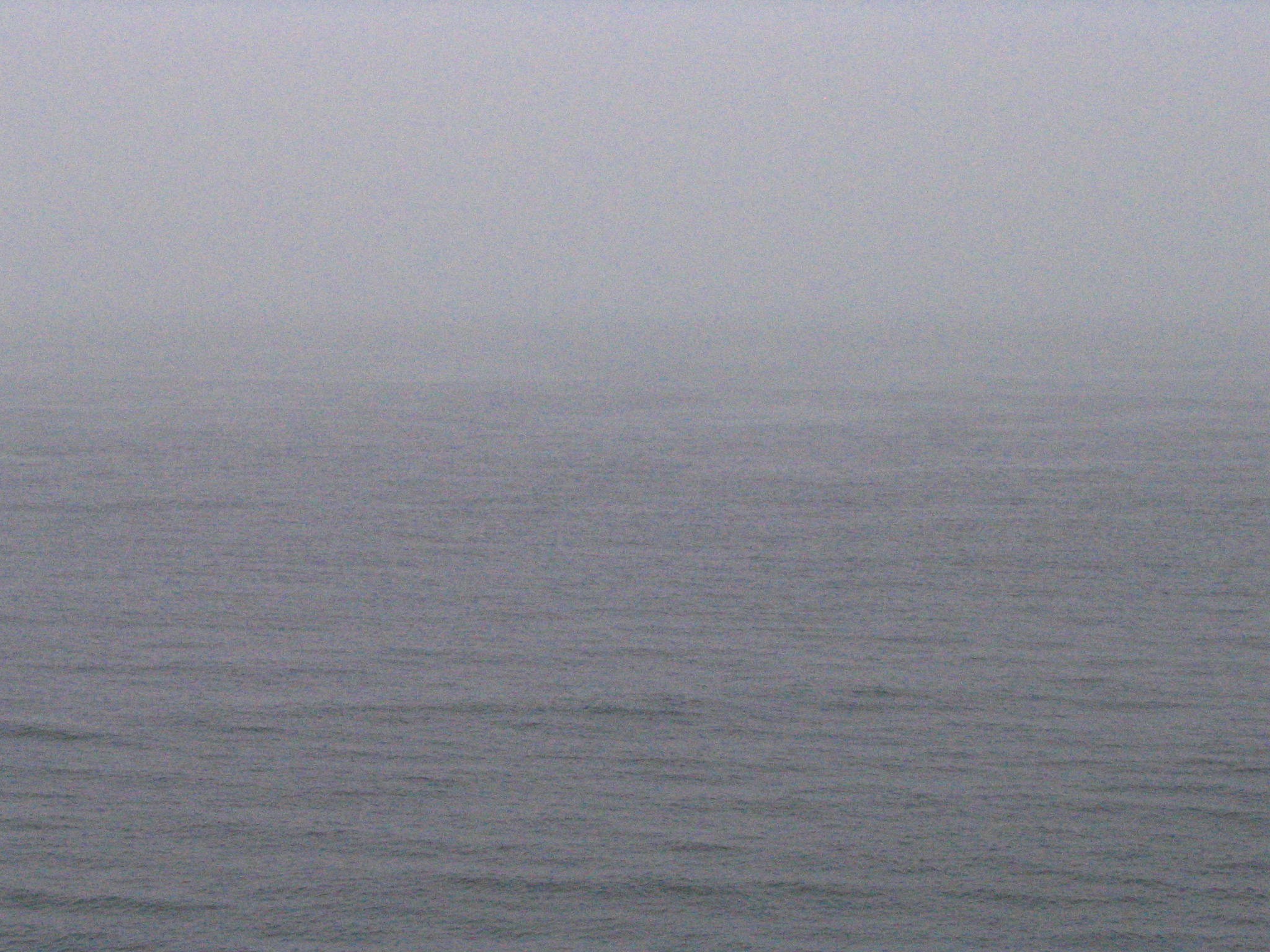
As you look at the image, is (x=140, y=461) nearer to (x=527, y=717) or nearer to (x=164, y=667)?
(x=164, y=667)

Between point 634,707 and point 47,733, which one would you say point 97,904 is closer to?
point 47,733

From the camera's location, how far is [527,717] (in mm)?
34250

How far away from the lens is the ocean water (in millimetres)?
25906

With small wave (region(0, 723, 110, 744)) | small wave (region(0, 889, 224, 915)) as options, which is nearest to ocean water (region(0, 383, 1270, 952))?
small wave (region(0, 889, 224, 915))

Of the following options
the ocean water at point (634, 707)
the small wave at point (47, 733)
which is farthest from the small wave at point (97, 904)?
the small wave at point (47, 733)

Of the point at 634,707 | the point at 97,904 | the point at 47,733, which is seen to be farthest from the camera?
the point at 634,707

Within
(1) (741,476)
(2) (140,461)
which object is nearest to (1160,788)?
(1) (741,476)

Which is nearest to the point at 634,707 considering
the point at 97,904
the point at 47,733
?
the point at 47,733

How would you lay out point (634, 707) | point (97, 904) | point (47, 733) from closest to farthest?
1. point (97, 904)
2. point (47, 733)
3. point (634, 707)

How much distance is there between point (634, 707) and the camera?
3484 centimetres

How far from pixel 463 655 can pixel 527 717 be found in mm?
5027

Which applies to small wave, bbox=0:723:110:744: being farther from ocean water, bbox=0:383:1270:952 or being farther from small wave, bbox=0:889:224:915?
small wave, bbox=0:889:224:915

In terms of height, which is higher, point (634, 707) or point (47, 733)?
point (634, 707)

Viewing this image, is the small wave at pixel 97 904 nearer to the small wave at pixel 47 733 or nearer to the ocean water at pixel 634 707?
the ocean water at pixel 634 707
